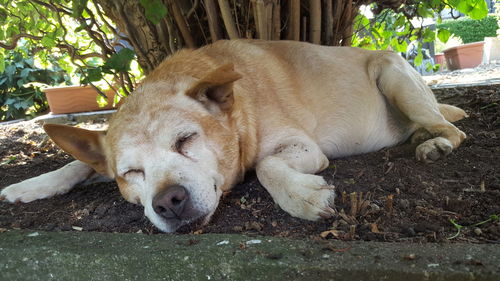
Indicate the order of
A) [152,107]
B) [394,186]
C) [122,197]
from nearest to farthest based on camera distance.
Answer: [394,186] < [152,107] < [122,197]

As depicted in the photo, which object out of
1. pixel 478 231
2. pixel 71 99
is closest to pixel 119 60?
pixel 478 231

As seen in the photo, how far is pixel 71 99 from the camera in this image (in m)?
7.13

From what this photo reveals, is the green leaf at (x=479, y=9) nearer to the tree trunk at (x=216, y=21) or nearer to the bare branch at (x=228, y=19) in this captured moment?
the tree trunk at (x=216, y=21)

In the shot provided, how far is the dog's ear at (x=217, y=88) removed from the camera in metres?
2.30

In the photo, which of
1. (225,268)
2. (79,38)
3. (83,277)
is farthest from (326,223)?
(79,38)

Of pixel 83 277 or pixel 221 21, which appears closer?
pixel 83 277

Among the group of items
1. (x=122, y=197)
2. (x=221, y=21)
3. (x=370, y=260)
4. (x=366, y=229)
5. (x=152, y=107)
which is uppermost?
(x=221, y=21)

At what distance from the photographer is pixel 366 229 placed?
1.74 m

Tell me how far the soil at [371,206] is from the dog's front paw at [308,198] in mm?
39

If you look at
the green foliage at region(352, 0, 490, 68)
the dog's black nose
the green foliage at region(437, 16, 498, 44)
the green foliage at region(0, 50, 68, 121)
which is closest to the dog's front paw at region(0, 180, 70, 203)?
the dog's black nose

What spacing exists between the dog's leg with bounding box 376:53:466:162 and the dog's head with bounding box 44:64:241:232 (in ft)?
4.70

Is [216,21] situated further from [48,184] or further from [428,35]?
[428,35]

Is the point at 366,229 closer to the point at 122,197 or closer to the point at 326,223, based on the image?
the point at 326,223

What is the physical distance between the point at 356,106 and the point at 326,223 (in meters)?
1.58
